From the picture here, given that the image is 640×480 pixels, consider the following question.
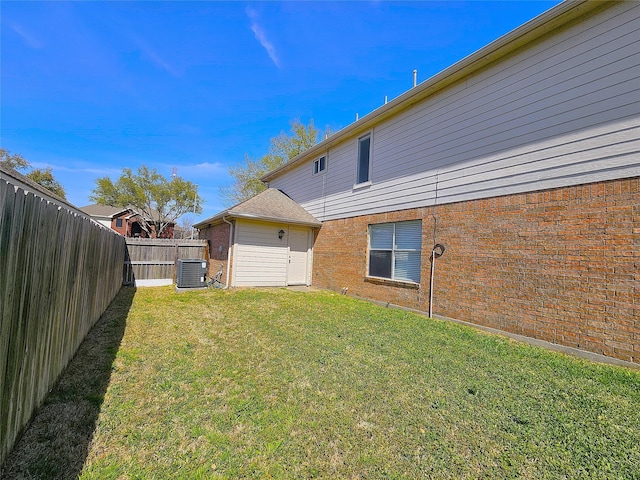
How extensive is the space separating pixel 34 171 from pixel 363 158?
37436 mm

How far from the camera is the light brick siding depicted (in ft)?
33.2

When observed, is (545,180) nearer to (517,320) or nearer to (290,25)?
(517,320)

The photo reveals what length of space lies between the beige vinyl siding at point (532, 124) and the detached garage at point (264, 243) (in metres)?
4.14

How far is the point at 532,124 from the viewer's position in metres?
4.86

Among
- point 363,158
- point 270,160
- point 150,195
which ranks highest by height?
point 270,160

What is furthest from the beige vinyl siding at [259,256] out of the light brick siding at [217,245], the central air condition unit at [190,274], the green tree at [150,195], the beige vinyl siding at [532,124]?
the green tree at [150,195]

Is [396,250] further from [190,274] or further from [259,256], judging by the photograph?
[190,274]

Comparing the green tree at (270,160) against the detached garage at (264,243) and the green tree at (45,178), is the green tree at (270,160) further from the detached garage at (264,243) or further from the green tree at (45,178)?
the green tree at (45,178)

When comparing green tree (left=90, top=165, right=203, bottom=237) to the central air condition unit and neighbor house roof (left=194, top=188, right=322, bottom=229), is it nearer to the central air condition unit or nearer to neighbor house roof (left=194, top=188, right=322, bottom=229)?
neighbor house roof (left=194, top=188, right=322, bottom=229)

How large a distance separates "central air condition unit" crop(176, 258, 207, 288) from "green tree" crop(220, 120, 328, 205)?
37.9 feet

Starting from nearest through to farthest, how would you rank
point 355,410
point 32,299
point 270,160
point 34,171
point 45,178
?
point 32,299 < point 355,410 < point 270,160 < point 34,171 < point 45,178

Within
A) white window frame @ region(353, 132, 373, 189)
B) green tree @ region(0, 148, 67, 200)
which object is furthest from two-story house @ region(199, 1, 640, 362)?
green tree @ region(0, 148, 67, 200)

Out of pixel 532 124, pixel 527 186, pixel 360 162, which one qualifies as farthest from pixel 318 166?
pixel 527 186

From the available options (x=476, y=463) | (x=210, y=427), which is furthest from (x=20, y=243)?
(x=476, y=463)
